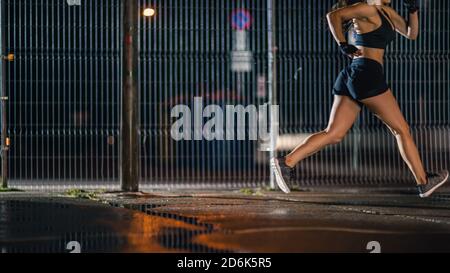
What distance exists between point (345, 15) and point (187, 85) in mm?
8697

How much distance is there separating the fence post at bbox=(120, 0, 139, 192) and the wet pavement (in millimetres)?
1680

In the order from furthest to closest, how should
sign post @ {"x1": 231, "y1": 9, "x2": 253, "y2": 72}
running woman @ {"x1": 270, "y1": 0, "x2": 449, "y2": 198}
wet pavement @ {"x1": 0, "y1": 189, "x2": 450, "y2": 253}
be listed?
1. sign post @ {"x1": 231, "y1": 9, "x2": 253, "y2": 72}
2. running woman @ {"x1": 270, "y1": 0, "x2": 449, "y2": 198}
3. wet pavement @ {"x1": 0, "y1": 189, "x2": 450, "y2": 253}

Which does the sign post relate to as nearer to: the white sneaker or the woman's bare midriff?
the white sneaker

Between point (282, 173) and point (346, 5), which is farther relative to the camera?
point (282, 173)

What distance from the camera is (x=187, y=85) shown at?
56.5 ft

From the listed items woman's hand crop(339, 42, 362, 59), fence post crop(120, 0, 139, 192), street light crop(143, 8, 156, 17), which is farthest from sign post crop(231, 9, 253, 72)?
woman's hand crop(339, 42, 362, 59)

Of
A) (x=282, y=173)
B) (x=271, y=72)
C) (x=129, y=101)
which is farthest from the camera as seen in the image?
(x=271, y=72)

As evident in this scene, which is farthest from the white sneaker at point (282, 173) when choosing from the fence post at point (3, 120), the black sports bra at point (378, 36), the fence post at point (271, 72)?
the fence post at point (3, 120)

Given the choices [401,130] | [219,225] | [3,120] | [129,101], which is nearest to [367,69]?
[401,130]

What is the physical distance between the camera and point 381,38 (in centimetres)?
888

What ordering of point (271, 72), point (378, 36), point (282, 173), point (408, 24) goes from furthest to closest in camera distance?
point (271, 72) < point (282, 173) < point (408, 24) < point (378, 36)

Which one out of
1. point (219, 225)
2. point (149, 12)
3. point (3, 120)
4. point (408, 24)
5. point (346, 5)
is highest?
point (149, 12)

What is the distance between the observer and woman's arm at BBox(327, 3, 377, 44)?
8.73 metres

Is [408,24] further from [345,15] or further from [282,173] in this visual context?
[282,173]
